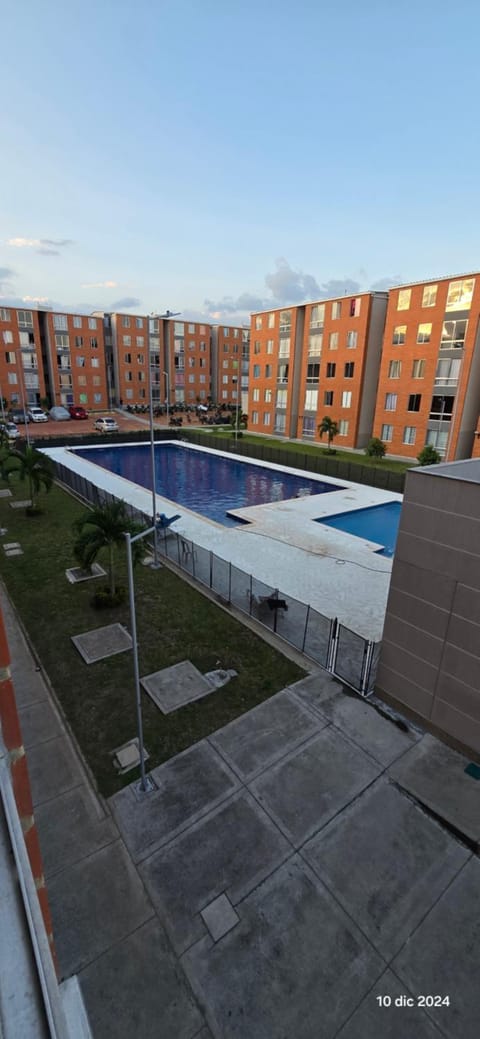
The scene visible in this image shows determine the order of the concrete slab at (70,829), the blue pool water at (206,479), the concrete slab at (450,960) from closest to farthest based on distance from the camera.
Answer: the concrete slab at (450,960) < the concrete slab at (70,829) < the blue pool water at (206,479)

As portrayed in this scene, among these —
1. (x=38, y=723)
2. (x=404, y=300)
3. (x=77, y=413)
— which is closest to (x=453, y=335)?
(x=404, y=300)

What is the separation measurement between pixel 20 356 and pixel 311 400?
46630 mm

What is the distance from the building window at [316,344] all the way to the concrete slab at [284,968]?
54.9m

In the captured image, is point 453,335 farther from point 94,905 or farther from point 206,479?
point 94,905

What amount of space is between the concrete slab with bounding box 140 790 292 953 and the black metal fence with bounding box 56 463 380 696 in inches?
201

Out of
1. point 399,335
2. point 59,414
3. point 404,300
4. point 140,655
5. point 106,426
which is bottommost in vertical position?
point 140,655

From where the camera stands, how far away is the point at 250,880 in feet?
26.8

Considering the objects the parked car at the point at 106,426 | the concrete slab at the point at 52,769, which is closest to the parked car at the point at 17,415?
the parked car at the point at 106,426

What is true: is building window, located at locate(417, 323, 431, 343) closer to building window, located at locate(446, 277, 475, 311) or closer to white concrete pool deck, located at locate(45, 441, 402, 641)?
building window, located at locate(446, 277, 475, 311)

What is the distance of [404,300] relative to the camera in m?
45.7

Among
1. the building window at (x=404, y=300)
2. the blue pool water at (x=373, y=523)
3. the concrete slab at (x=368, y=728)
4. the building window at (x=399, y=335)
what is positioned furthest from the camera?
the building window at (x=399, y=335)

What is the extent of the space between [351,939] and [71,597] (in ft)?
44.4

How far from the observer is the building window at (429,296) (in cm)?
4298

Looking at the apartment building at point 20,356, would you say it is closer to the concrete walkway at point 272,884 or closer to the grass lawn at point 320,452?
the grass lawn at point 320,452
